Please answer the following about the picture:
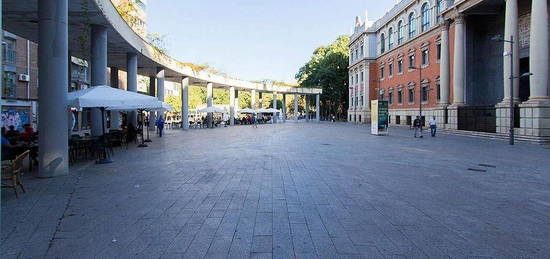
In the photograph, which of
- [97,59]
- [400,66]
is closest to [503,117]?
[97,59]

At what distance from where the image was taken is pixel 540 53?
22.3 metres

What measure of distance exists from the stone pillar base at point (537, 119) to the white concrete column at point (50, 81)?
2309 centimetres

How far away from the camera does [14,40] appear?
1158 inches

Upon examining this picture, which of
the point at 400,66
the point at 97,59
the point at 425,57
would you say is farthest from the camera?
the point at 400,66

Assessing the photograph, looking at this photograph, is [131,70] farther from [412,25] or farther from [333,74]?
[333,74]

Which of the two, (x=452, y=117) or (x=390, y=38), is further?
(x=390, y=38)

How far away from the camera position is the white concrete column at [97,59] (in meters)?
16.4

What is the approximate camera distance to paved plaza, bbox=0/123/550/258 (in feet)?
15.1

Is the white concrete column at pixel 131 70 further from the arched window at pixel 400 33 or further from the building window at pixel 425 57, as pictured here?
the arched window at pixel 400 33

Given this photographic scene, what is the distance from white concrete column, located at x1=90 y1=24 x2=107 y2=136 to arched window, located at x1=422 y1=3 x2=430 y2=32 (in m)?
34.2

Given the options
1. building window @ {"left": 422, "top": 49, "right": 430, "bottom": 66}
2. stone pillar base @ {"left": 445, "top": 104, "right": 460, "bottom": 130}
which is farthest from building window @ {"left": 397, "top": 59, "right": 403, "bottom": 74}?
stone pillar base @ {"left": 445, "top": 104, "right": 460, "bottom": 130}

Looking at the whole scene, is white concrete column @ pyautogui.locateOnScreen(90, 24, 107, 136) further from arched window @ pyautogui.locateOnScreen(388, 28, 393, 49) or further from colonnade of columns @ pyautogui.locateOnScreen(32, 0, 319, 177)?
arched window @ pyautogui.locateOnScreen(388, 28, 393, 49)

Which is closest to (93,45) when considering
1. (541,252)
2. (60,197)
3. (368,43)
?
(60,197)

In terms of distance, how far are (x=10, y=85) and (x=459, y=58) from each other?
3495 cm
